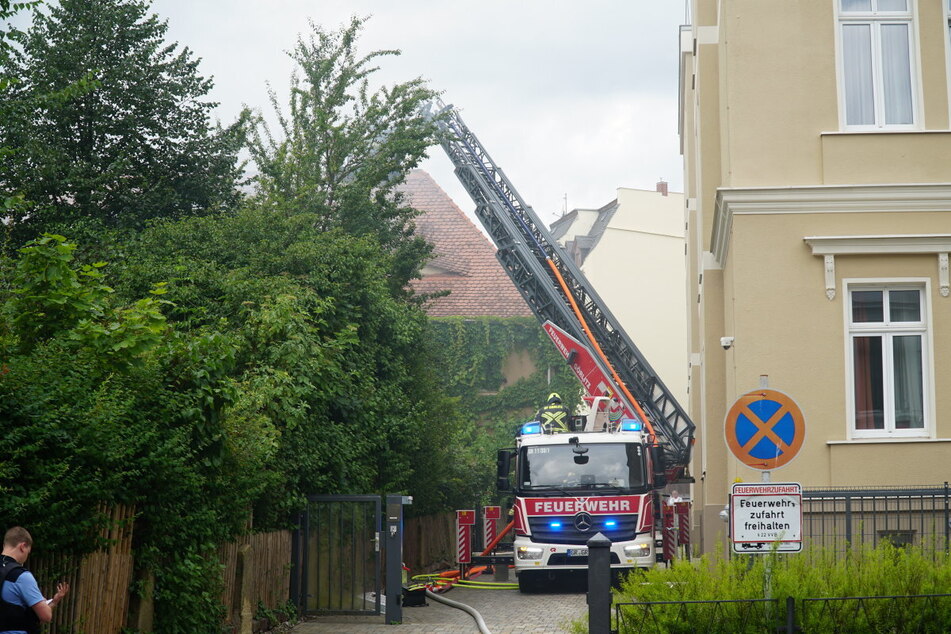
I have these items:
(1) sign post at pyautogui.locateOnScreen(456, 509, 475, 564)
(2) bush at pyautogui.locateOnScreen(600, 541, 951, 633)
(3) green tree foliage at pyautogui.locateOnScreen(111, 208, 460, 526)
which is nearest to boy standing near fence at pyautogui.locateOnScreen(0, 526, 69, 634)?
(2) bush at pyautogui.locateOnScreen(600, 541, 951, 633)

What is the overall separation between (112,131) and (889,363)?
15824mm

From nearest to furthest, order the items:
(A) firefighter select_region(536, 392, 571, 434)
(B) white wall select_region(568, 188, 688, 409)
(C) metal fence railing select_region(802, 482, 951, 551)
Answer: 1. (C) metal fence railing select_region(802, 482, 951, 551)
2. (A) firefighter select_region(536, 392, 571, 434)
3. (B) white wall select_region(568, 188, 688, 409)

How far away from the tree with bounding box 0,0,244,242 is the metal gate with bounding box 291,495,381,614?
8432mm

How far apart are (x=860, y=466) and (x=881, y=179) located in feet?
11.8

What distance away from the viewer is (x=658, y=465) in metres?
20.5

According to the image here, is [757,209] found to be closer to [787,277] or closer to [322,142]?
[787,277]

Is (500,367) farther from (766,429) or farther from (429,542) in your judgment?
(766,429)

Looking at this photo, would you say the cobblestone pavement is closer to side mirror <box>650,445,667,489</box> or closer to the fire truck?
the fire truck

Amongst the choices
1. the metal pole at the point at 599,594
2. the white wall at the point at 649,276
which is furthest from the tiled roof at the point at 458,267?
the metal pole at the point at 599,594

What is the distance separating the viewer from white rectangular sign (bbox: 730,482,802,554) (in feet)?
29.5

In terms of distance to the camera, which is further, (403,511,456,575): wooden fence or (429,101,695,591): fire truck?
(403,511,456,575): wooden fence

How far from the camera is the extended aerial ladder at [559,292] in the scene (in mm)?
27906

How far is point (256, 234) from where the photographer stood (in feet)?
66.4

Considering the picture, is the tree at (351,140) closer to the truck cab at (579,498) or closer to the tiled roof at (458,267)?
the truck cab at (579,498)
